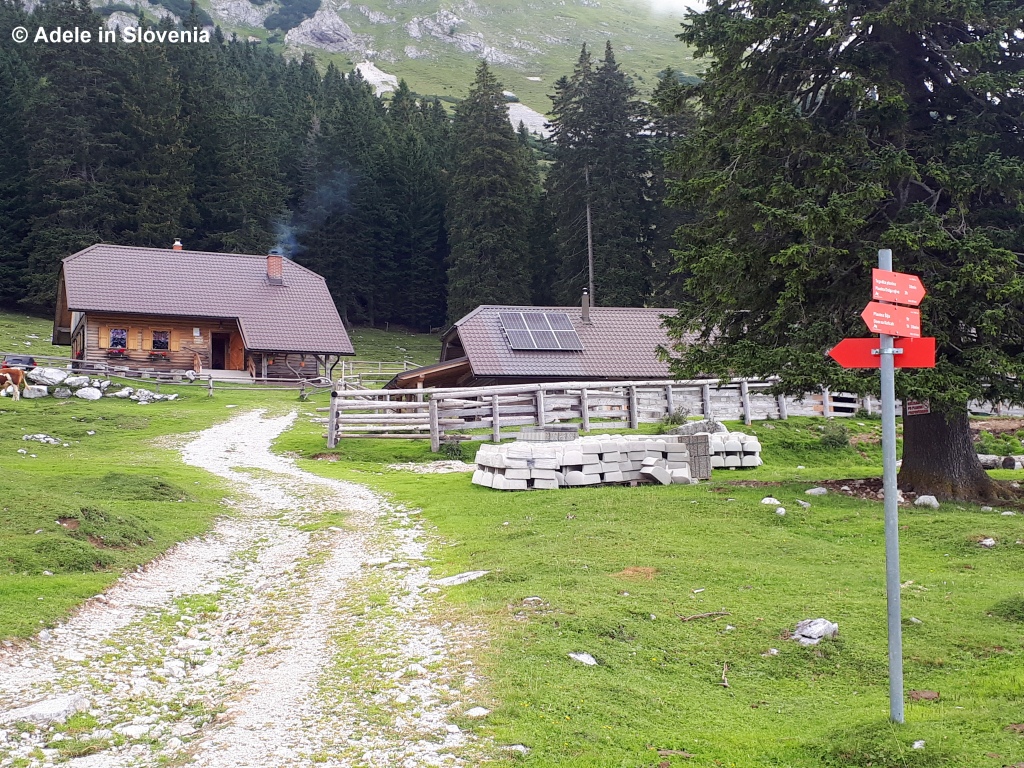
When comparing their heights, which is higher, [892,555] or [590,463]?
[892,555]

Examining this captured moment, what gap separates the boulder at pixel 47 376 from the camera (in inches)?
1469

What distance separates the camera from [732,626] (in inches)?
385

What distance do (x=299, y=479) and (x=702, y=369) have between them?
10086 mm

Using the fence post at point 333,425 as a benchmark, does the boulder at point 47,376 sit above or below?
above

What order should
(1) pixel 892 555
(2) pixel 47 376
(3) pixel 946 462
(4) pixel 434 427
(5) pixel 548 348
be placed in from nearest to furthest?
1. (1) pixel 892 555
2. (3) pixel 946 462
3. (4) pixel 434 427
4. (5) pixel 548 348
5. (2) pixel 47 376

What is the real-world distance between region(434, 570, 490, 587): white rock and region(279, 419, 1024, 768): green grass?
18 cm

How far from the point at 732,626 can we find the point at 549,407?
18.8 m

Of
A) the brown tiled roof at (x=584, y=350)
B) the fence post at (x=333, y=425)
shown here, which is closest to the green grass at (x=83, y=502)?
the fence post at (x=333, y=425)

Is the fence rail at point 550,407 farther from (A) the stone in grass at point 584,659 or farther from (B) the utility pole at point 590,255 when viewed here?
(B) the utility pole at point 590,255

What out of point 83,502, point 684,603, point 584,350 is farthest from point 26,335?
point 684,603

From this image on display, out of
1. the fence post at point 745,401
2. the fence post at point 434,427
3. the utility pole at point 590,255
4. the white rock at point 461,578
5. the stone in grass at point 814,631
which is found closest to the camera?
the stone in grass at point 814,631

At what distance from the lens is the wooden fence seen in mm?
27500

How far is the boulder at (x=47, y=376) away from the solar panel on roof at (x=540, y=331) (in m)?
17.9

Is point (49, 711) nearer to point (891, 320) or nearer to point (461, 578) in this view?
point (461, 578)
